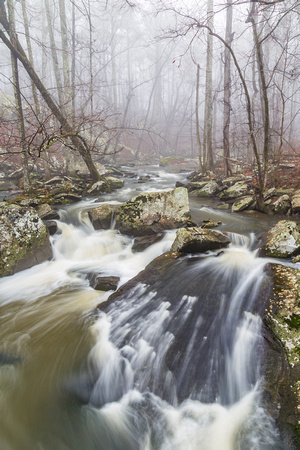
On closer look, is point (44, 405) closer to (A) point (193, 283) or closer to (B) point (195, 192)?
(A) point (193, 283)

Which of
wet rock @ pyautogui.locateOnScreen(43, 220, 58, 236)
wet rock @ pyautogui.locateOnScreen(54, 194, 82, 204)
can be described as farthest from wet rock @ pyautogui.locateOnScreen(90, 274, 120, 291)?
wet rock @ pyautogui.locateOnScreen(54, 194, 82, 204)

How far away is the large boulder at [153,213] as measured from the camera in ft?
20.6

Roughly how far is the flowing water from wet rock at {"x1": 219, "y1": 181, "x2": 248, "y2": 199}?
459 cm

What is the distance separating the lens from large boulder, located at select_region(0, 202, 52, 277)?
4.82 metres

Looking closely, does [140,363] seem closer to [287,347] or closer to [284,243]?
[287,347]

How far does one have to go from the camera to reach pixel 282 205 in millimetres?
6926

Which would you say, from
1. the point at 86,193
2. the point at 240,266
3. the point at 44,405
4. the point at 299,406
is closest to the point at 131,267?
the point at 240,266

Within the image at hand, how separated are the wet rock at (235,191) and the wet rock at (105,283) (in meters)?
6.11

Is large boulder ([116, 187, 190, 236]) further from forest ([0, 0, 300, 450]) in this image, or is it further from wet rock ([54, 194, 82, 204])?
wet rock ([54, 194, 82, 204])

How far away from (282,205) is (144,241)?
4.23m

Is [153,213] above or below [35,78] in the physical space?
below

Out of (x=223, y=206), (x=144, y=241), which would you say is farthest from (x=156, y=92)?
(x=144, y=241)

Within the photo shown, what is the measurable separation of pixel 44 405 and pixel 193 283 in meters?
2.58

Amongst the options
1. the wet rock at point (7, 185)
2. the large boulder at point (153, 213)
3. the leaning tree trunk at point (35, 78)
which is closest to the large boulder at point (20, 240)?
the large boulder at point (153, 213)
